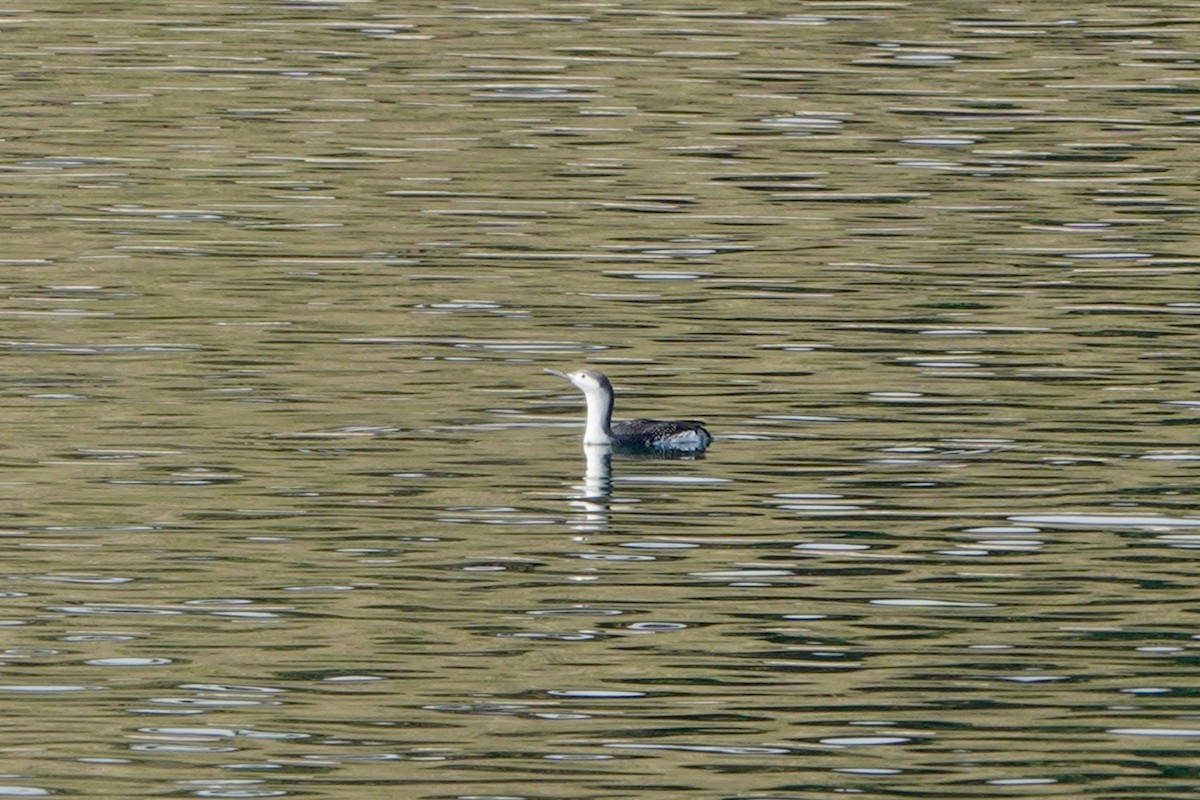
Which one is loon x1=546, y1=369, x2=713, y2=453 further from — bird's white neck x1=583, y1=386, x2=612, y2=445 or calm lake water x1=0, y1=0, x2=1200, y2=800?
calm lake water x1=0, y1=0, x2=1200, y2=800

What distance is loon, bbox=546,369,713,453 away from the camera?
20531mm

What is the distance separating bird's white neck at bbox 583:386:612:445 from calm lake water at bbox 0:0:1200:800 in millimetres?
293

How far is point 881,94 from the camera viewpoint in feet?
129

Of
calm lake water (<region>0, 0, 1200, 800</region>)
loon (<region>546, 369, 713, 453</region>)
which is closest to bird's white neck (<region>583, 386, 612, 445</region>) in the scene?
loon (<region>546, 369, 713, 453</region>)

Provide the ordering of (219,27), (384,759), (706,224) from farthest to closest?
(219,27) < (706,224) < (384,759)

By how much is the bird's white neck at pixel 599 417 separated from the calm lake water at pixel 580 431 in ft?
0.96

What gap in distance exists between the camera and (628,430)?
2103cm

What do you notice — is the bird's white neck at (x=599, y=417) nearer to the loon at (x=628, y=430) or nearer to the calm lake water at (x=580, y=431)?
the loon at (x=628, y=430)

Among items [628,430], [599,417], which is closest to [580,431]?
[628,430]

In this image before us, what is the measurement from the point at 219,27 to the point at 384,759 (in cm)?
3445

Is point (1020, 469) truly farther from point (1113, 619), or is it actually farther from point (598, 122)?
point (598, 122)

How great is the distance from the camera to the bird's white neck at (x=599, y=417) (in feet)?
68.0

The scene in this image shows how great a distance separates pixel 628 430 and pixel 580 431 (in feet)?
3.65

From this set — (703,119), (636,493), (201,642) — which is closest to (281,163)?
(703,119)
